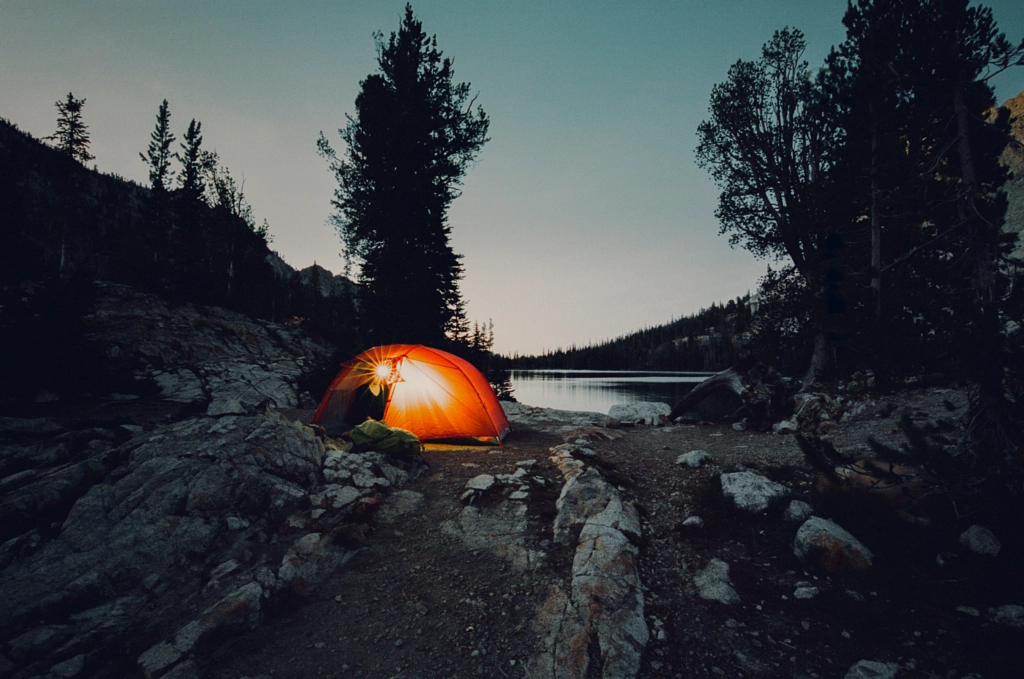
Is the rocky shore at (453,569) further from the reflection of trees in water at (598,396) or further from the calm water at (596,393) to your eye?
the reflection of trees in water at (598,396)

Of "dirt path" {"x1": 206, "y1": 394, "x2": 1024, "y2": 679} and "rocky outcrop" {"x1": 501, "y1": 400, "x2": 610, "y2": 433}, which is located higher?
"rocky outcrop" {"x1": 501, "y1": 400, "x2": 610, "y2": 433}

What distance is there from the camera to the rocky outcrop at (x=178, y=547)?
300 centimetres

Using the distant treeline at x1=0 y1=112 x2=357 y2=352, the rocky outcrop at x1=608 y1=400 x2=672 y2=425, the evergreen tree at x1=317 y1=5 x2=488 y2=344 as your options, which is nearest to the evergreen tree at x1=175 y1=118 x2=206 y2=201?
the distant treeline at x1=0 y1=112 x2=357 y2=352

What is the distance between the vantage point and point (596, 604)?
3.33 meters

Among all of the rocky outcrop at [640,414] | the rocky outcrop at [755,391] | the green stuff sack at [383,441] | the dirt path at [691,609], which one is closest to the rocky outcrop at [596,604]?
the dirt path at [691,609]

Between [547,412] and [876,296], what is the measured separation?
11.3m

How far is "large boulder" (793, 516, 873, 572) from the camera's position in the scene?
3.51 meters

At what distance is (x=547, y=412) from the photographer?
1515 centimetres

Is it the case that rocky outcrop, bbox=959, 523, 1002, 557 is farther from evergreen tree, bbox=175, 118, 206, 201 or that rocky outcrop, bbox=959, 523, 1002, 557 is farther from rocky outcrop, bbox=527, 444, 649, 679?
A: evergreen tree, bbox=175, 118, 206, 201

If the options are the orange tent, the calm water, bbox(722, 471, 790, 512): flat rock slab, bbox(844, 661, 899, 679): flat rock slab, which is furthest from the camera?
the calm water

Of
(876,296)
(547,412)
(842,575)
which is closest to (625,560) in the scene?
(842,575)

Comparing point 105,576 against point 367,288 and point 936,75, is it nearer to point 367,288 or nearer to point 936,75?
point 936,75

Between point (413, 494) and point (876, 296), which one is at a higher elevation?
point (876, 296)

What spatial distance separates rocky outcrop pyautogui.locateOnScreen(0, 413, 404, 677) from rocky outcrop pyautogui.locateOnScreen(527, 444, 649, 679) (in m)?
2.66
